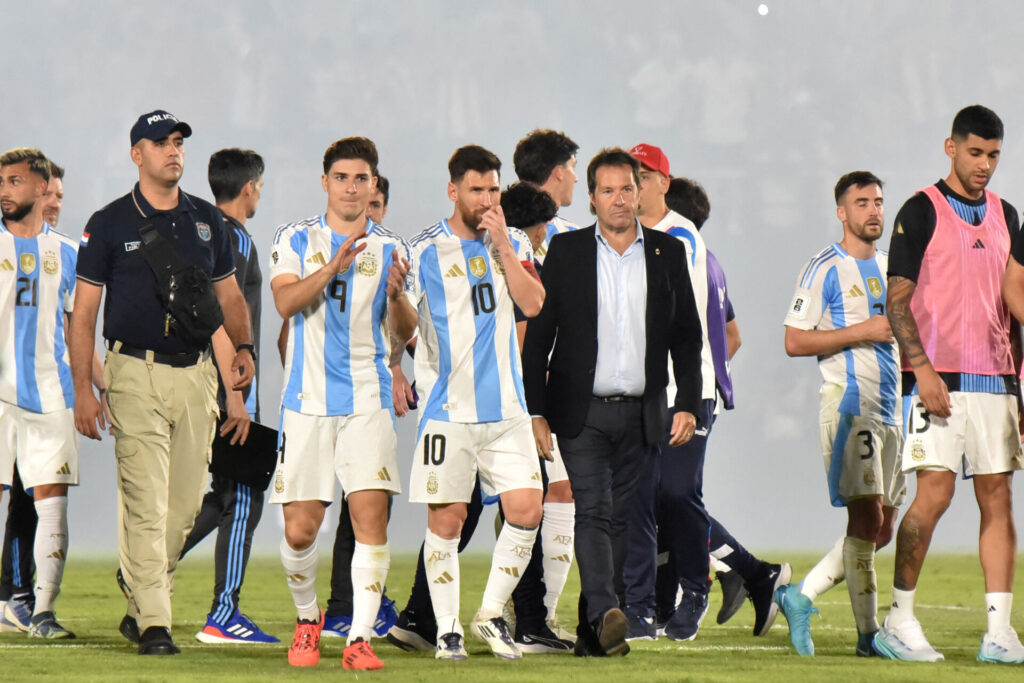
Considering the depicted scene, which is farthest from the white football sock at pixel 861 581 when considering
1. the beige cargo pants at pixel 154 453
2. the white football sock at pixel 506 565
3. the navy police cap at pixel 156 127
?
the navy police cap at pixel 156 127

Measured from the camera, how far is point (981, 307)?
5289 millimetres

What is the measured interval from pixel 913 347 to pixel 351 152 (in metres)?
2.17

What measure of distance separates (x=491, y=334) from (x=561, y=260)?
→ 38 cm

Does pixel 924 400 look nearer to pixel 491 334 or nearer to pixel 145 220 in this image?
pixel 491 334

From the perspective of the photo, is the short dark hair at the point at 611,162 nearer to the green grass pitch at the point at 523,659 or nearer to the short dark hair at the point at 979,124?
the short dark hair at the point at 979,124

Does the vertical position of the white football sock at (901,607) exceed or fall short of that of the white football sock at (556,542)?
it falls short

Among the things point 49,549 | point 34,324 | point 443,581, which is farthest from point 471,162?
point 49,549

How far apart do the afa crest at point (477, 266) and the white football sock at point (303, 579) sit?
1.17 metres

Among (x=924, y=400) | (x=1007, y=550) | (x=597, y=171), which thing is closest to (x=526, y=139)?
(x=597, y=171)

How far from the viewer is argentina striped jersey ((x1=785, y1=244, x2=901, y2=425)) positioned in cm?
600

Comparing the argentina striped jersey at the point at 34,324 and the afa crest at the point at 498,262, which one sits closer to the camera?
the afa crest at the point at 498,262

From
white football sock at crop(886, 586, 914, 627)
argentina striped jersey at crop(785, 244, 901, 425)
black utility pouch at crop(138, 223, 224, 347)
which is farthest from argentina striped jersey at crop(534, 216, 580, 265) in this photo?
white football sock at crop(886, 586, 914, 627)

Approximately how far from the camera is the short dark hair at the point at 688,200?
7512 mm

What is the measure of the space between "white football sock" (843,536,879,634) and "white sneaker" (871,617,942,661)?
32 cm
